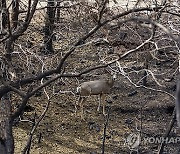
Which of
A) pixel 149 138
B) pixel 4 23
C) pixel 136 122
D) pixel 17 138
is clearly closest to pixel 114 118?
pixel 136 122

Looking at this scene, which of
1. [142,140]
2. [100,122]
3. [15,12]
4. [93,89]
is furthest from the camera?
[100,122]

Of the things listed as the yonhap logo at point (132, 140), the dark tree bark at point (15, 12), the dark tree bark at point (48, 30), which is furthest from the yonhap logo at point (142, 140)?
the dark tree bark at point (15, 12)

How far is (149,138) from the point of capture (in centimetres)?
1077

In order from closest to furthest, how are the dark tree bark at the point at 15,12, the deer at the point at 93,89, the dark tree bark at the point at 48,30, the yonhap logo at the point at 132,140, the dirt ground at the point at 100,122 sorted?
1. the dark tree bark at the point at 15,12
2. the yonhap logo at the point at 132,140
3. the dirt ground at the point at 100,122
4. the dark tree bark at the point at 48,30
5. the deer at the point at 93,89

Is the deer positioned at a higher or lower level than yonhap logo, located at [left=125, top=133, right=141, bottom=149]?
higher

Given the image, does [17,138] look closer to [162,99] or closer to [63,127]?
[63,127]

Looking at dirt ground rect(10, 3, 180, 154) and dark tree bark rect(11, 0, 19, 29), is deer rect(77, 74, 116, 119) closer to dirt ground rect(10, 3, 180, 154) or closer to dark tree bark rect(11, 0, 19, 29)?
→ dirt ground rect(10, 3, 180, 154)

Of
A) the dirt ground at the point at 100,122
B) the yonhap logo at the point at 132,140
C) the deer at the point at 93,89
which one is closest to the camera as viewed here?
the yonhap logo at the point at 132,140

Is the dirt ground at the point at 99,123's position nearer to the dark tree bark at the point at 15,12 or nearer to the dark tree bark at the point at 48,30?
the dark tree bark at the point at 48,30

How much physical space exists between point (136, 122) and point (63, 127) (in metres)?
2.00

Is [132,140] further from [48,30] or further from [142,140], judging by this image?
[48,30]

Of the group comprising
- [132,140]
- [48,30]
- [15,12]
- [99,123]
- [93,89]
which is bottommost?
[132,140]

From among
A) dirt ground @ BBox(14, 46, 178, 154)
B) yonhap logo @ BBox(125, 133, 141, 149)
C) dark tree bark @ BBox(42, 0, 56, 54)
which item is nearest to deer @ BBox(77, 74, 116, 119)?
dirt ground @ BBox(14, 46, 178, 154)

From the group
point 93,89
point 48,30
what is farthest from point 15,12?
point 48,30
